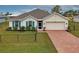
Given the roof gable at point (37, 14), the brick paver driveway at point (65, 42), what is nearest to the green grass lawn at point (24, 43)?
the brick paver driveway at point (65, 42)

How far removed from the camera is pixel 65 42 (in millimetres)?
25641

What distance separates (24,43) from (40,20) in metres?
0.44

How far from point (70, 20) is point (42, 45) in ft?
1.95

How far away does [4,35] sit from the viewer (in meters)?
25.6

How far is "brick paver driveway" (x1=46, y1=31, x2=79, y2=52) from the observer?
25.6 meters

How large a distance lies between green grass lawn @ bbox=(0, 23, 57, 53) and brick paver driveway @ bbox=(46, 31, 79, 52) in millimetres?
79

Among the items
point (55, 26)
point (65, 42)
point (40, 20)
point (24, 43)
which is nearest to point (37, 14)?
point (40, 20)

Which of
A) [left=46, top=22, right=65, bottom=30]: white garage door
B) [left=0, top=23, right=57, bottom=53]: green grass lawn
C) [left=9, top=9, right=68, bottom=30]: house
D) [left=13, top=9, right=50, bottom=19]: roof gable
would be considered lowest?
[left=0, top=23, right=57, bottom=53]: green grass lawn

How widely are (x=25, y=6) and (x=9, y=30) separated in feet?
1.51

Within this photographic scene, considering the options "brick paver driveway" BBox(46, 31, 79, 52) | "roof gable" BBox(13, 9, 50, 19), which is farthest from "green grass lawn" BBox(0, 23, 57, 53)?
"roof gable" BBox(13, 9, 50, 19)

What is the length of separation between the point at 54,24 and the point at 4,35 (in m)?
0.81

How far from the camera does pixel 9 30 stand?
84.1 ft

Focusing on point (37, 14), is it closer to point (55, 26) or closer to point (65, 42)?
point (55, 26)

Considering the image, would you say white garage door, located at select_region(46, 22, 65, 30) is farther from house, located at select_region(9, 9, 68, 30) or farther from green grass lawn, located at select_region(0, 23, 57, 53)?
green grass lawn, located at select_region(0, 23, 57, 53)
